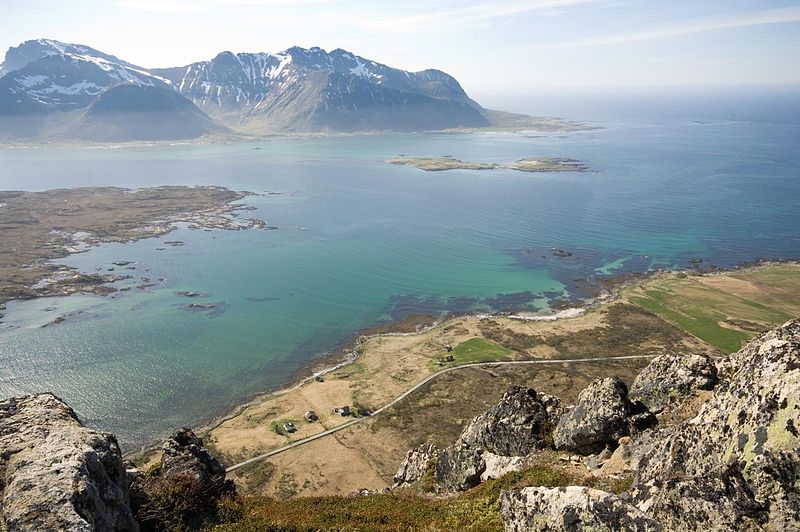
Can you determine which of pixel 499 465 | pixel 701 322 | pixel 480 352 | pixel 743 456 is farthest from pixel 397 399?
pixel 701 322

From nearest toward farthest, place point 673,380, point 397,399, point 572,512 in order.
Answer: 1. point 572,512
2. point 673,380
3. point 397,399

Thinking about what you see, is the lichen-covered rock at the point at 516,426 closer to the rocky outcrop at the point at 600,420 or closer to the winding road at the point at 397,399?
the rocky outcrop at the point at 600,420

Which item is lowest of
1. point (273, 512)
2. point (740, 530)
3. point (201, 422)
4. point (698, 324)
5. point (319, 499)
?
point (201, 422)

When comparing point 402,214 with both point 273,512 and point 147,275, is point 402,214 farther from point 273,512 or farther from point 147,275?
point 273,512

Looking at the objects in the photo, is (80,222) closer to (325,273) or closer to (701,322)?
(325,273)

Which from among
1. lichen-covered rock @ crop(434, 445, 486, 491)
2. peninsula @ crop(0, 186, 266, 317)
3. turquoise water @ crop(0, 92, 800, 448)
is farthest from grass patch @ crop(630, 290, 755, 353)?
peninsula @ crop(0, 186, 266, 317)

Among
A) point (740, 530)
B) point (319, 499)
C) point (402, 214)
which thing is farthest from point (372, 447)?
point (402, 214)
